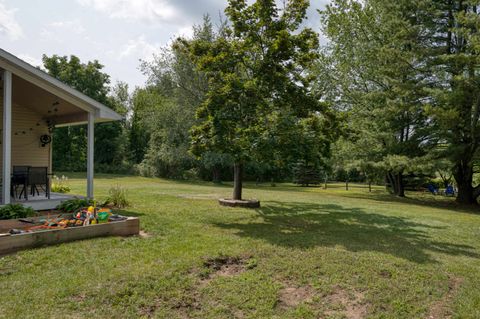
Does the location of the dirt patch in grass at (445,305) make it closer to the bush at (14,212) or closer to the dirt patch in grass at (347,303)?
the dirt patch in grass at (347,303)

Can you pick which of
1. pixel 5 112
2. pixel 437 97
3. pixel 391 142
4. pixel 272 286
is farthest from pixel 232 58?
pixel 391 142

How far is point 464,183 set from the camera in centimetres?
1698

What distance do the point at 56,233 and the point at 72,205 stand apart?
2642mm

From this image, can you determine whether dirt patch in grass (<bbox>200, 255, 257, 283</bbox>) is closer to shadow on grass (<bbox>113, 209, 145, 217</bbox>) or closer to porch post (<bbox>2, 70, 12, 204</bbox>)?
shadow on grass (<bbox>113, 209, 145, 217</bbox>)

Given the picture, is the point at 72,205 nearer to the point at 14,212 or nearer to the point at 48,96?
the point at 14,212

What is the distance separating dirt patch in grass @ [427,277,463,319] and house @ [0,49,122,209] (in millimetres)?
7901

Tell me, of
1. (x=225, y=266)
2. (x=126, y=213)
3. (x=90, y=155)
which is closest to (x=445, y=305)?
(x=225, y=266)

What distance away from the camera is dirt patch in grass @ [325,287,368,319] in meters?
3.67

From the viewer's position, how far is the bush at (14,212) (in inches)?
264

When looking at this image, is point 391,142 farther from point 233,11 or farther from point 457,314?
point 457,314

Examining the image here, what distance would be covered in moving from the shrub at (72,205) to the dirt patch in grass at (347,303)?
613cm

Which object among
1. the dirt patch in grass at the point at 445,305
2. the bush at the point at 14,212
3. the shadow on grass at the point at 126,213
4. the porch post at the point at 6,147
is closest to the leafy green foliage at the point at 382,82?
the shadow on grass at the point at 126,213

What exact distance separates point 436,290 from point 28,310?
15.2ft

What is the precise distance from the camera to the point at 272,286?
13.9 feet
